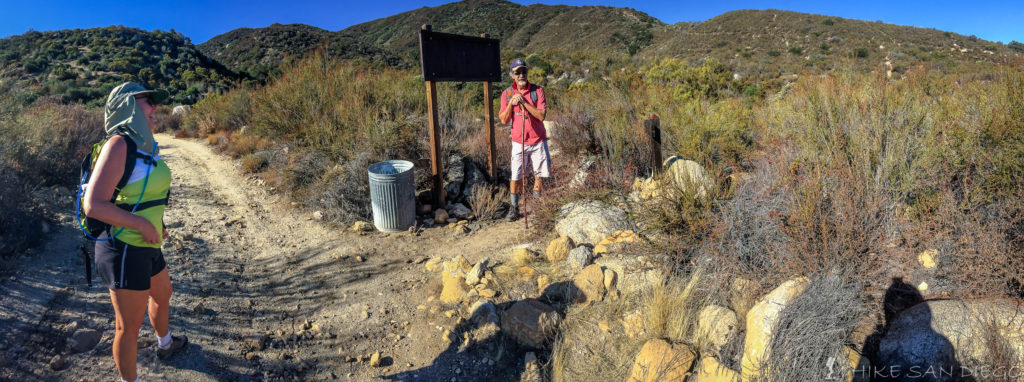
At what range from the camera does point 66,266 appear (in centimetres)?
434

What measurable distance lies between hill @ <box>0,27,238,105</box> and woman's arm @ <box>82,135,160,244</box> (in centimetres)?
2116

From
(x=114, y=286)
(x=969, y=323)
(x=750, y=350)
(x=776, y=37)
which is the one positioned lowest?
(x=750, y=350)

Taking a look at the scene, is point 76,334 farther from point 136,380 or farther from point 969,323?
point 969,323

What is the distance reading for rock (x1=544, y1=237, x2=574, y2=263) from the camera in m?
4.15

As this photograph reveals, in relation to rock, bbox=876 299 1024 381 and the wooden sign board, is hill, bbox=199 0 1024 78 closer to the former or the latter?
the wooden sign board

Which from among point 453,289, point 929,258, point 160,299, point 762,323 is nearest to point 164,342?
point 160,299

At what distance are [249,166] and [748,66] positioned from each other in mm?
24042

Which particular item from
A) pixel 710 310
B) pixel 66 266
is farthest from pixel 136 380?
pixel 710 310

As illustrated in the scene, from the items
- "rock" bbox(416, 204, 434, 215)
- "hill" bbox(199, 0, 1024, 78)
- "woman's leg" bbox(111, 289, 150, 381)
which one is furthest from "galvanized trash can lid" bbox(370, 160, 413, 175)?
"hill" bbox(199, 0, 1024, 78)

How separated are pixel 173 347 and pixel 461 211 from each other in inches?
131

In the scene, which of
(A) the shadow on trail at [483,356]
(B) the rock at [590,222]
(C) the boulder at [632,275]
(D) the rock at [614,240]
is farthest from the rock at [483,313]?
(B) the rock at [590,222]

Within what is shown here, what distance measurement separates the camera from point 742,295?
2.99m

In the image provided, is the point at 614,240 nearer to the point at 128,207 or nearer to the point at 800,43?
the point at 128,207

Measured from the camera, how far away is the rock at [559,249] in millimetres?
4148
